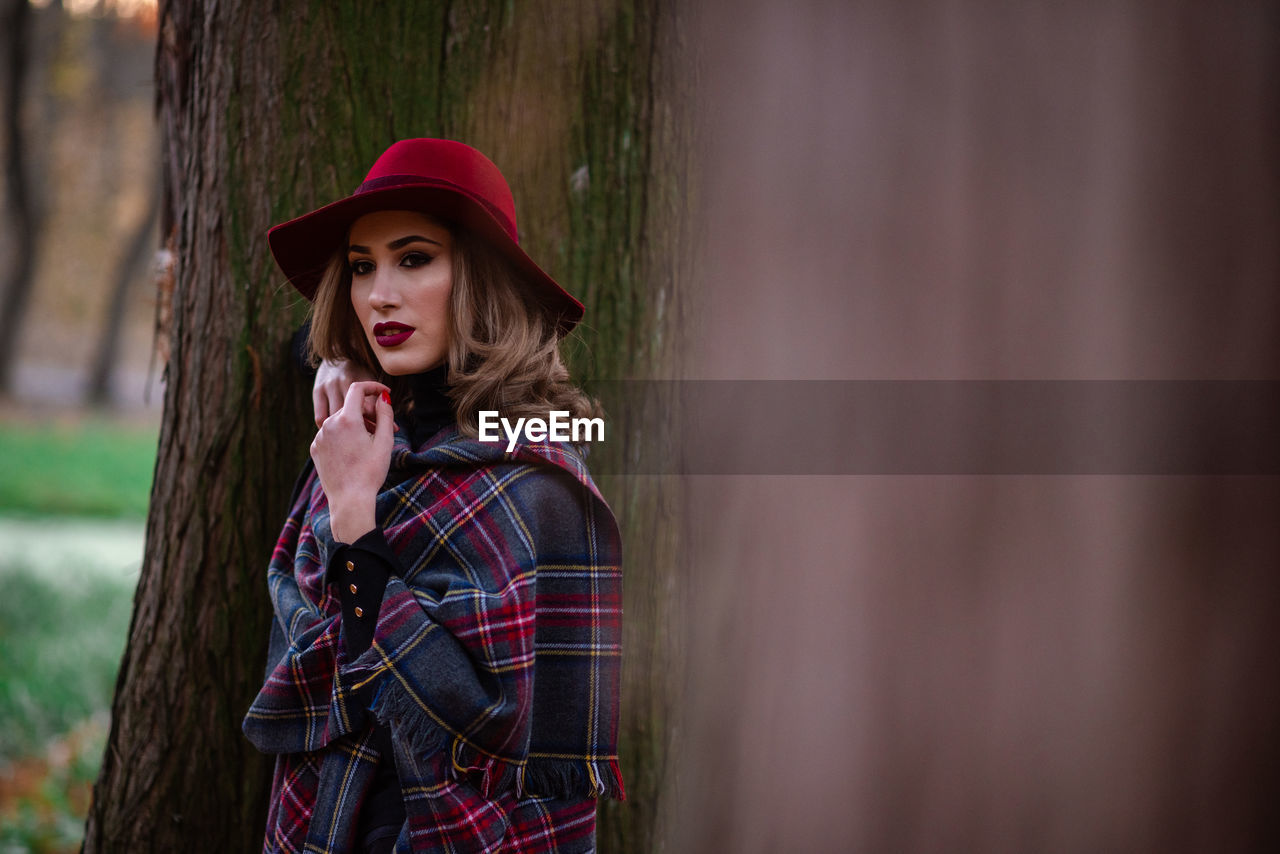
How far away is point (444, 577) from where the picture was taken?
176 cm

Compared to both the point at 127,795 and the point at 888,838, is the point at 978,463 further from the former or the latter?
the point at 127,795

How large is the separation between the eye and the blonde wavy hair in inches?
2.3

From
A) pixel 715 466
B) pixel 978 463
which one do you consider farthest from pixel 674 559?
pixel 978 463

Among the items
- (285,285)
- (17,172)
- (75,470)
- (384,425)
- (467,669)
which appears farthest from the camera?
(17,172)

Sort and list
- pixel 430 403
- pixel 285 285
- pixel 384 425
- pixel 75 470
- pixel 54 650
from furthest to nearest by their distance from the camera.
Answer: pixel 75 470, pixel 54 650, pixel 285 285, pixel 430 403, pixel 384 425

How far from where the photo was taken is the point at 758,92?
5.65ft

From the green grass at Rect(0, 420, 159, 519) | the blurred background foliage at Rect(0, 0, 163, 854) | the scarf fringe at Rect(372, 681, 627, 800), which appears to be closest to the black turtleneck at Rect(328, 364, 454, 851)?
the scarf fringe at Rect(372, 681, 627, 800)

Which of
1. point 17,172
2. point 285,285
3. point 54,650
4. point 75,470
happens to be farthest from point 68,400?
point 285,285

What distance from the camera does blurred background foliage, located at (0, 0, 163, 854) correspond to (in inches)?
186

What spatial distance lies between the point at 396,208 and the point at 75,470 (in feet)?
42.2

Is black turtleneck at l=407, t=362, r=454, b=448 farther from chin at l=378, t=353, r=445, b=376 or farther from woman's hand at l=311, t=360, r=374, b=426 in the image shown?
woman's hand at l=311, t=360, r=374, b=426

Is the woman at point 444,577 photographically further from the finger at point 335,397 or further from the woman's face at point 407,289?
the finger at point 335,397

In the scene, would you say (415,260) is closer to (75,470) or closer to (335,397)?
(335,397)

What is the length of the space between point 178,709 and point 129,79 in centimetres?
2264
